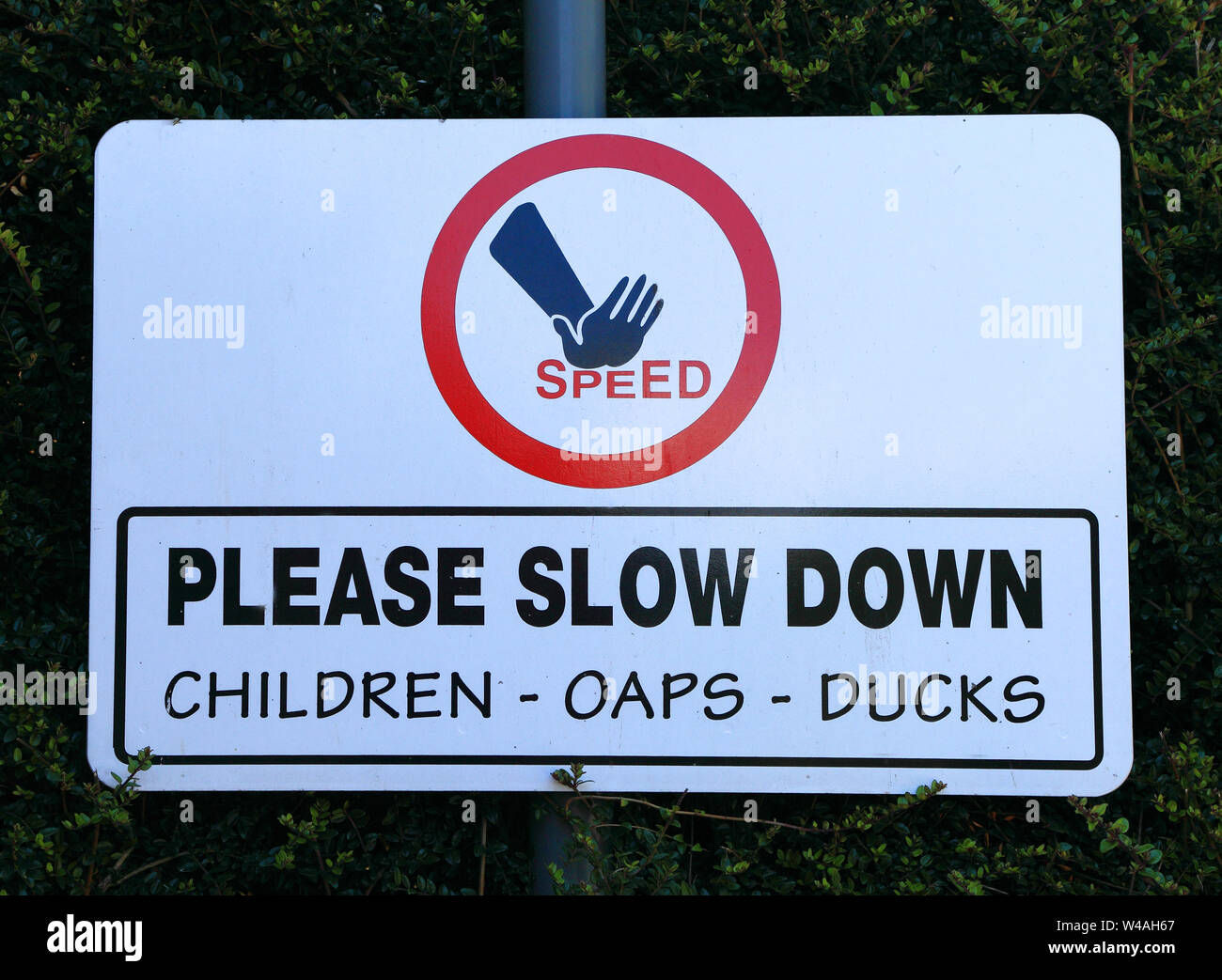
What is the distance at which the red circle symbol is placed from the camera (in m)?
2.08

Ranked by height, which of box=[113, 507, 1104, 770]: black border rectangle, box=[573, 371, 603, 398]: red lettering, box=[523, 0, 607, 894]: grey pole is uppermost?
box=[523, 0, 607, 894]: grey pole

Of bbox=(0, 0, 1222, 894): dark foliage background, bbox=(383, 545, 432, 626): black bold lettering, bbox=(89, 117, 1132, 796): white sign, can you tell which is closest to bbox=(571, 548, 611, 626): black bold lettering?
bbox=(89, 117, 1132, 796): white sign

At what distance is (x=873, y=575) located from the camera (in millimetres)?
2061

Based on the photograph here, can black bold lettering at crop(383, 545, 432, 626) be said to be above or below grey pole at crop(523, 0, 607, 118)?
below

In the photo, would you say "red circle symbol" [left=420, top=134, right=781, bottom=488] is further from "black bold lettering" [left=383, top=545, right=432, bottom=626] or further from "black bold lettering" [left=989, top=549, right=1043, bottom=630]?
"black bold lettering" [left=989, top=549, right=1043, bottom=630]

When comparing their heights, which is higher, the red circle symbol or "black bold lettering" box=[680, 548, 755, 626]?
the red circle symbol

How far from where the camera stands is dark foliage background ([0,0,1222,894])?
2.14 m

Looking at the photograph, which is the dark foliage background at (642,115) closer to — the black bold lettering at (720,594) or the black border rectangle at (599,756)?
the black border rectangle at (599,756)

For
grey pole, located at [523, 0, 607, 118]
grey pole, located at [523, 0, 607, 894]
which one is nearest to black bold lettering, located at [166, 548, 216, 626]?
grey pole, located at [523, 0, 607, 894]

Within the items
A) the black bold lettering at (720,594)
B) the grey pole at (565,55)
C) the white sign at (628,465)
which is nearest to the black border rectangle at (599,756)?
the white sign at (628,465)

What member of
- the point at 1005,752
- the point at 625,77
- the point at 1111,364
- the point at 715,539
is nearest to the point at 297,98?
the point at 625,77

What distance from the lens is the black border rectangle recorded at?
2.05 meters

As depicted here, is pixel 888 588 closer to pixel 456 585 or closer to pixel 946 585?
pixel 946 585

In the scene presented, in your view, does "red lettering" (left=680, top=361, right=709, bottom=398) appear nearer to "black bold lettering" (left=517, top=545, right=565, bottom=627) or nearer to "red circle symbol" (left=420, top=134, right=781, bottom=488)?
"red circle symbol" (left=420, top=134, right=781, bottom=488)
